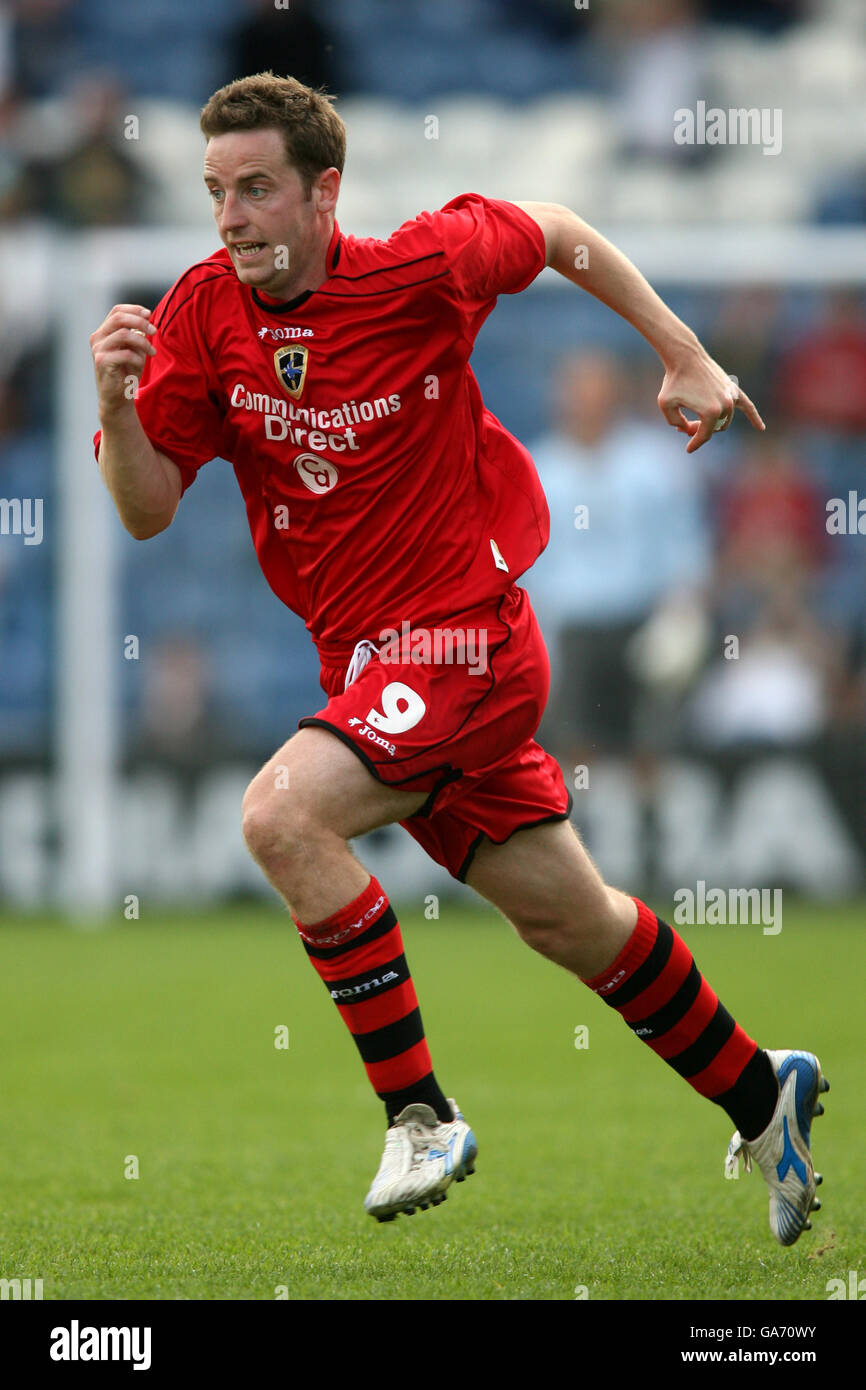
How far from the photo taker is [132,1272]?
348 cm

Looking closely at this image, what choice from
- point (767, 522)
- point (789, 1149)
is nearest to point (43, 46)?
point (767, 522)

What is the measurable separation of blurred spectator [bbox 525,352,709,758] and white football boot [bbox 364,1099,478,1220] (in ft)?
21.7

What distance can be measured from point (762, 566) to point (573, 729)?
1562 mm

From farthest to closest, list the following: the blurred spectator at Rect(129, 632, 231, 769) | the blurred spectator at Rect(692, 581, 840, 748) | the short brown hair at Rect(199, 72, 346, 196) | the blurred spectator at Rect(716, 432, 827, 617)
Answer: the blurred spectator at Rect(716, 432, 827, 617) → the blurred spectator at Rect(692, 581, 840, 748) → the blurred spectator at Rect(129, 632, 231, 769) → the short brown hair at Rect(199, 72, 346, 196)

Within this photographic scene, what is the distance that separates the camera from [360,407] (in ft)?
12.1

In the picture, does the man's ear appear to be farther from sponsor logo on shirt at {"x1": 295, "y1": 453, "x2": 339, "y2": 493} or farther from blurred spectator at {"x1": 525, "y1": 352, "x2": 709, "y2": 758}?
blurred spectator at {"x1": 525, "y1": 352, "x2": 709, "y2": 758}

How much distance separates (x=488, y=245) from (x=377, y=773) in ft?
3.70

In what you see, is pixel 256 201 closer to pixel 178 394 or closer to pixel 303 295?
pixel 303 295

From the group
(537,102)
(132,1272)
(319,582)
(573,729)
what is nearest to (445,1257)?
(132,1272)

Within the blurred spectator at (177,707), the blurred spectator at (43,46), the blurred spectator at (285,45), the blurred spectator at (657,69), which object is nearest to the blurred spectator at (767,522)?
the blurred spectator at (177,707)

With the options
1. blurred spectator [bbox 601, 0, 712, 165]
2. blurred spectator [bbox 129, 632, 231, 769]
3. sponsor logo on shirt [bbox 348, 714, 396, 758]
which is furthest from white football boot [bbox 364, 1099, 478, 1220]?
blurred spectator [bbox 601, 0, 712, 165]

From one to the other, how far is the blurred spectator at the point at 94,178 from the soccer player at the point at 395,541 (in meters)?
8.95

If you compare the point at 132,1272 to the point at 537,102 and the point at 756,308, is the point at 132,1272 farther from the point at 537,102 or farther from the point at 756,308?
the point at 537,102

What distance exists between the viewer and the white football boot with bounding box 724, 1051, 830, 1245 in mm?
3760
